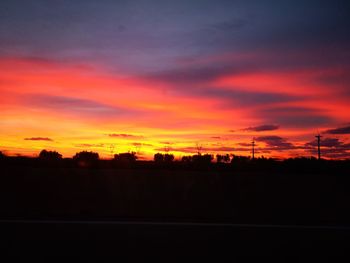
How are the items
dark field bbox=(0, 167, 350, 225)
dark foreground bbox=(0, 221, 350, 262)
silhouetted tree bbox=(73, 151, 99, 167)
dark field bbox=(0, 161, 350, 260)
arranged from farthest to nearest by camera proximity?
silhouetted tree bbox=(73, 151, 99, 167), dark field bbox=(0, 167, 350, 225), dark field bbox=(0, 161, 350, 260), dark foreground bbox=(0, 221, 350, 262)

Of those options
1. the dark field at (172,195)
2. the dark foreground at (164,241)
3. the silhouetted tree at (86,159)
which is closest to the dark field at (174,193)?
the dark field at (172,195)

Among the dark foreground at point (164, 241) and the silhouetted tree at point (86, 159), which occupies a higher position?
the silhouetted tree at point (86, 159)

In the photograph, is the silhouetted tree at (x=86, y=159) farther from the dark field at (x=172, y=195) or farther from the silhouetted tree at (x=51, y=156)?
the dark field at (x=172, y=195)

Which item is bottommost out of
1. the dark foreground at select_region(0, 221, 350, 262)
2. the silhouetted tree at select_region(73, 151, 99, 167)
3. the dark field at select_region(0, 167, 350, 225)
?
the dark foreground at select_region(0, 221, 350, 262)

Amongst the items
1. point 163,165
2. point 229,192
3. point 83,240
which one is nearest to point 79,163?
point 163,165

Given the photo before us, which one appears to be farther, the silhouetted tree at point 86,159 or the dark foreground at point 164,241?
the silhouetted tree at point 86,159

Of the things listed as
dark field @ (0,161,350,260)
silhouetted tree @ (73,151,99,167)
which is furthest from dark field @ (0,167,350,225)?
silhouetted tree @ (73,151,99,167)

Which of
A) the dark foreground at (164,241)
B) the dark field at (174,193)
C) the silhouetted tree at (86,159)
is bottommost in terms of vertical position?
the dark foreground at (164,241)

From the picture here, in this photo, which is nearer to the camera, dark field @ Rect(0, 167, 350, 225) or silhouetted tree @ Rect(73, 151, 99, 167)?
dark field @ Rect(0, 167, 350, 225)

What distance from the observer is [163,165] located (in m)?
16.8

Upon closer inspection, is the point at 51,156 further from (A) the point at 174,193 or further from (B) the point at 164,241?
(B) the point at 164,241

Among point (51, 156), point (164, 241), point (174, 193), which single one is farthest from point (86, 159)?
point (164, 241)

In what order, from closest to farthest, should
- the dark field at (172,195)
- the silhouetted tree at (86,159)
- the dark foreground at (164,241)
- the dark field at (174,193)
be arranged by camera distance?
the dark foreground at (164,241), the dark field at (172,195), the dark field at (174,193), the silhouetted tree at (86,159)

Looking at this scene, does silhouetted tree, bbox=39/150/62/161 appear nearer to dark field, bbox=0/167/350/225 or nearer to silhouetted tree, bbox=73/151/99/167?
silhouetted tree, bbox=73/151/99/167
